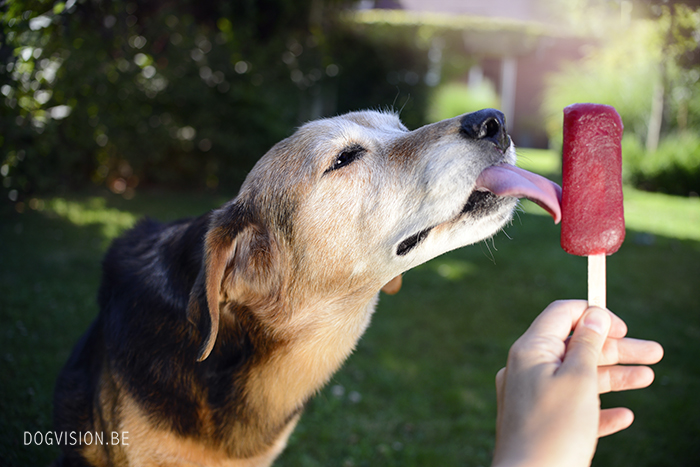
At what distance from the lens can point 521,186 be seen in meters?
1.79

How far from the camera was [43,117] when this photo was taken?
6.20 metres

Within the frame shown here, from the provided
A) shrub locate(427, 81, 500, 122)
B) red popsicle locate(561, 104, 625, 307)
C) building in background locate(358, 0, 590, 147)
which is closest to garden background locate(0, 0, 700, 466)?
shrub locate(427, 81, 500, 122)

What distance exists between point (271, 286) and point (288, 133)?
8.06 m

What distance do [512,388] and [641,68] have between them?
54.9ft

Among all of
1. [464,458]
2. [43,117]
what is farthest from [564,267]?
[43,117]

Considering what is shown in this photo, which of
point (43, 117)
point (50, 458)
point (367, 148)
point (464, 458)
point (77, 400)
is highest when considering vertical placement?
point (367, 148)

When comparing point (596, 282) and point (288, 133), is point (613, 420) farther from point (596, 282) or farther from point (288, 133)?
point (288, 133)

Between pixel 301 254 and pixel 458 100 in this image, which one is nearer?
pixel 301 254

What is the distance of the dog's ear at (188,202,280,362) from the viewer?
209cm

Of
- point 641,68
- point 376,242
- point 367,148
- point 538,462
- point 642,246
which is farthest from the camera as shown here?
point 641,68

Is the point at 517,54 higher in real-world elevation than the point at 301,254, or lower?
lower

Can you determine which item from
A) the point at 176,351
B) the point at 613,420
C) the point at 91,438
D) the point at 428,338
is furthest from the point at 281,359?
the point at 428,338

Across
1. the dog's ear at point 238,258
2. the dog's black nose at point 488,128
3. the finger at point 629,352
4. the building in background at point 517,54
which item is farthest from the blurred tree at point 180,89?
the building in background at point 517,54

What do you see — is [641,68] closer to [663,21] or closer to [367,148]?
[663,21]
